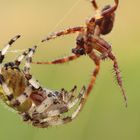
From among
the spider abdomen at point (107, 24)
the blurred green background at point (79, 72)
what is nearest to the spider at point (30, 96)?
the spider abdomen at point (107, 24)

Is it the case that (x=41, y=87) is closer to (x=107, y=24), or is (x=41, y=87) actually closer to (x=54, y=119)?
(x=54, y=119)

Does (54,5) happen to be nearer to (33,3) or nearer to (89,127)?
(33,3)

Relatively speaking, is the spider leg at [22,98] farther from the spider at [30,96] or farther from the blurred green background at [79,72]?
the blurred green background at [79,72]

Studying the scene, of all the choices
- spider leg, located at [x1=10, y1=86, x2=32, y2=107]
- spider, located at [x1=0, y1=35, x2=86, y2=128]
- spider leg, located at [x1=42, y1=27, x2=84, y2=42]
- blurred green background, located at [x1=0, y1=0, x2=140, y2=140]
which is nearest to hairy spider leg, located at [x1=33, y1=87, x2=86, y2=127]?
spider, located at [x1=0, y1=35, x2=86, y2=128]

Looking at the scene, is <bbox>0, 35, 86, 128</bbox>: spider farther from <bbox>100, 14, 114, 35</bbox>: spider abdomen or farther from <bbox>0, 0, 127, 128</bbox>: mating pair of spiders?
<bbox>100, 14, 114, 35</bbox>: spider abdomen

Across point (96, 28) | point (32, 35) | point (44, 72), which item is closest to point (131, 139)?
point (44, 72)

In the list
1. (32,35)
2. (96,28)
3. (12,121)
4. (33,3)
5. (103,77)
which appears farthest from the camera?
(33,3)

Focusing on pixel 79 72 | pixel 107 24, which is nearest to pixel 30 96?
pixel 107 24
